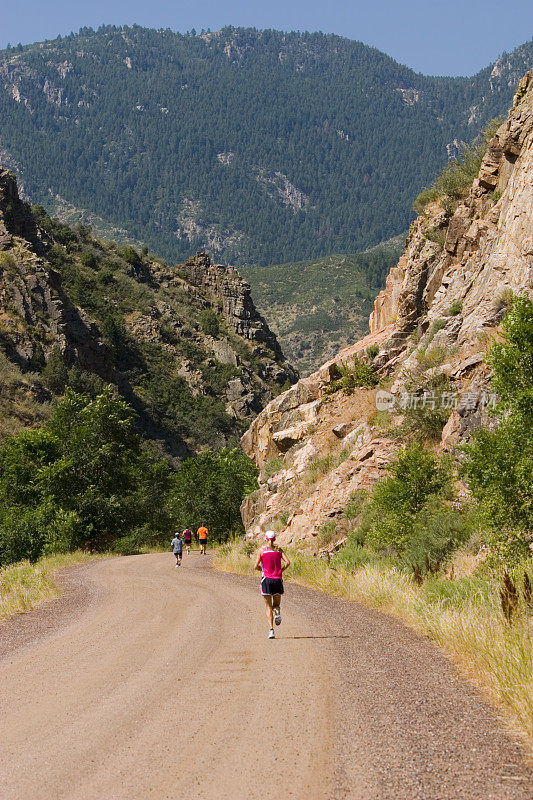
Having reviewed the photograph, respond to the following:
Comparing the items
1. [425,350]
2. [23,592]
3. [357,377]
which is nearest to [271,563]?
[23,592]

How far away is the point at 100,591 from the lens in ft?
68.8

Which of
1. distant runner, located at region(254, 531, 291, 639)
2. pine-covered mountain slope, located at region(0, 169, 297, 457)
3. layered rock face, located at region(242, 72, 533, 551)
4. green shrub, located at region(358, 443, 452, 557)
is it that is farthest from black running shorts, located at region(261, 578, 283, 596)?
pine-covered mountain slope, located at region(0, 169, 297, 457)

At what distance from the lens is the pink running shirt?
44.0 feet

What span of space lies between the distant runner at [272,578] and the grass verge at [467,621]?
228cm

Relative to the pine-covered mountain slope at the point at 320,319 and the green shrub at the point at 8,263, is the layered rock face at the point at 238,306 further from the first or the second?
the green shrub at the point at 8,263

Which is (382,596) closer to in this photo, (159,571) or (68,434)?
(159,571)

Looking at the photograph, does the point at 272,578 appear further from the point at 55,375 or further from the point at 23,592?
the point at 55,375

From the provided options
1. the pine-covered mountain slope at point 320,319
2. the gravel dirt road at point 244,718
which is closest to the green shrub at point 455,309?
the gravel dirt road at point 244,718

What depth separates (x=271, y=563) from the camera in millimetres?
13562

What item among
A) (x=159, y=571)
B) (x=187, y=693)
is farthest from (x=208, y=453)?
(x=187, y=693)

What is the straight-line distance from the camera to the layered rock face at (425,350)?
83.3 feet

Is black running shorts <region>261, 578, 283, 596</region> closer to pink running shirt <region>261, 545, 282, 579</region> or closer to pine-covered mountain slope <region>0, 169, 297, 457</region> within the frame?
pink running shirt <region>261, 545, 282, 579</region>

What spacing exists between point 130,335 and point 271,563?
9562 centimetres

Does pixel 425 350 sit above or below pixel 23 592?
above
